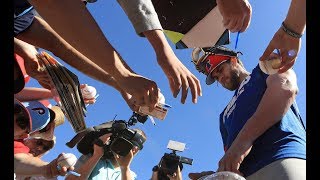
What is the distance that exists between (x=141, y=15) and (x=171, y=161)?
2.52m

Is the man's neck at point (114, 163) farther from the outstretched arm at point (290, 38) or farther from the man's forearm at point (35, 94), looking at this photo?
the outstretched arm at point (290, 38)

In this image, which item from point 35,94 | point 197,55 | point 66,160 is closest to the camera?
point 66,160

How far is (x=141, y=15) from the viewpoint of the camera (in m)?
1.70

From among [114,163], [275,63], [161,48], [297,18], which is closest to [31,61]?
[161,48]

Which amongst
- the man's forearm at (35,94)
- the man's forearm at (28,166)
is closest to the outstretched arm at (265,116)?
the man's forearm at (28,166)

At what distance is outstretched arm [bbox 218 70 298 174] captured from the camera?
2.31 metres

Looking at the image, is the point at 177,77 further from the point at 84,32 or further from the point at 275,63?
the point at 275,63

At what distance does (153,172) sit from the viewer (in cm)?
400

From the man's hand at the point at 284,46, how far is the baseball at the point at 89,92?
1.65m

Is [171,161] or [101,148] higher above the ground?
[101,148]

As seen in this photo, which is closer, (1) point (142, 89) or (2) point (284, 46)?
(1) point (142, 89)

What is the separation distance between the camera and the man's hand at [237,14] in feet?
7.12

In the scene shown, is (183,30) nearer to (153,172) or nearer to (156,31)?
(156,31)
